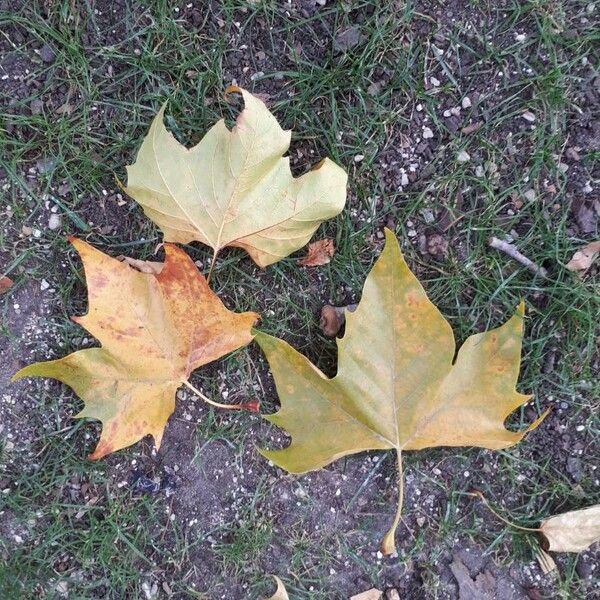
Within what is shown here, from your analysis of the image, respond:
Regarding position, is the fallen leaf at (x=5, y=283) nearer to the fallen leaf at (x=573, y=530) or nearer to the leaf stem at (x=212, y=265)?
the leaf stem at (x=212, y=265)

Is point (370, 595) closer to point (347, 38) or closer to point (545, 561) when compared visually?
point (545, 561)

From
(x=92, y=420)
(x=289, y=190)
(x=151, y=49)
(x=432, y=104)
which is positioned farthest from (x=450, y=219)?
(x=92, y=420)

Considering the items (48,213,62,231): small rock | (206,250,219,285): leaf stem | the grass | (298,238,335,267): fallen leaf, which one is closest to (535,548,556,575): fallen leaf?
the grass

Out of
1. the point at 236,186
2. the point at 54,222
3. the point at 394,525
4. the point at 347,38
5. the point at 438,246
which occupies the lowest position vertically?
the point at 394,525

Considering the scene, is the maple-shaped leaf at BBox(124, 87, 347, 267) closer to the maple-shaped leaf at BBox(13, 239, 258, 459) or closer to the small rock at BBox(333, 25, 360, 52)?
the maple-shaped leaf at BBox(13, 239, 258, 459)

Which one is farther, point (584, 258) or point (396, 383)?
point (584, 258)

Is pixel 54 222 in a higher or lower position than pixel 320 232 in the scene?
higher

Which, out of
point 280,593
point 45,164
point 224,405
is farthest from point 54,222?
point 280,593

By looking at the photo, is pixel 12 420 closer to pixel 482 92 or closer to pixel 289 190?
pixel 289 190
